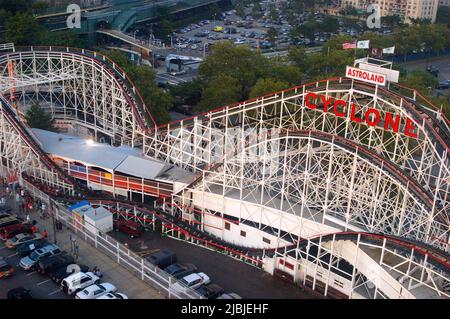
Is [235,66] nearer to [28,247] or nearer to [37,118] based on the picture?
[37,118]

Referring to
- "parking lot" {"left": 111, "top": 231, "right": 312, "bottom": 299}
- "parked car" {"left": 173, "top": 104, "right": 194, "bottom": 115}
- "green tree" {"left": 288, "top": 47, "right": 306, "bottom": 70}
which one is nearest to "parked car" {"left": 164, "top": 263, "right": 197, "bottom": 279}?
"parking lot" {"left": 111, "top": 231, "right": 312, "bottom": 299}

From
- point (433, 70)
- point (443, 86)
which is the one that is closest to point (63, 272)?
point (443, 86)

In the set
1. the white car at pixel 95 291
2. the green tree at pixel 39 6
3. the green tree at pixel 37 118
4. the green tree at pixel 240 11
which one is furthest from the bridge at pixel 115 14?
the white car at pixel 95 291

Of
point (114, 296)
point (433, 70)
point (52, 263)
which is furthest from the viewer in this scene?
point (433, 70)

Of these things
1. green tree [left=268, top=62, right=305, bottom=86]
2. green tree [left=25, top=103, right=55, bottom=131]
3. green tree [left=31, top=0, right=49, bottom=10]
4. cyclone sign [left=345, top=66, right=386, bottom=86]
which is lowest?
green tree [left=25, top=103, right=55, bottom=131]

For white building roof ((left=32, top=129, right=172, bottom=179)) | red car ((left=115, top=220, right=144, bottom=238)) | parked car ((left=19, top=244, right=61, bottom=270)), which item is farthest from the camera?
white building roof ((left=32, top=129, right=172, bottom=179))

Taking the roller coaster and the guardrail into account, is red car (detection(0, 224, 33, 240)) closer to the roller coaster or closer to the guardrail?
the guardrail
